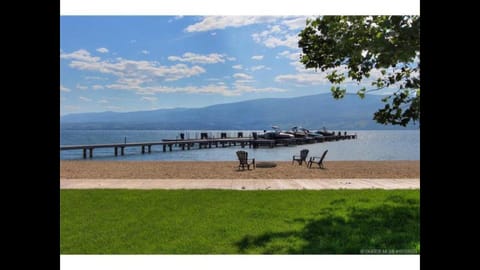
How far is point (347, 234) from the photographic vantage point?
438cm

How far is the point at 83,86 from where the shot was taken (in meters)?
9.99

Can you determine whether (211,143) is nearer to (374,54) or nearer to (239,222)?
(374,54)

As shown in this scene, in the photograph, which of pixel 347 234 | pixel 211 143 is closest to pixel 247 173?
pixel 347 234

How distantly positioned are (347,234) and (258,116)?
898 cm

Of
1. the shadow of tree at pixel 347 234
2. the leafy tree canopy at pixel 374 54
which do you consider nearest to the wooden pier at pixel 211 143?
the leafy tree canopy at pixel 374 54

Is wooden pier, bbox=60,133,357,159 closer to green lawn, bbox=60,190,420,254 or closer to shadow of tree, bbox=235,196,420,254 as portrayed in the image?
green lawn, bbox=60,190,420,254

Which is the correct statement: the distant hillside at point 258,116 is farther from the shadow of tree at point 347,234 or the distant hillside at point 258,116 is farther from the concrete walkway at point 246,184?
the shadow of tree at point 347,234

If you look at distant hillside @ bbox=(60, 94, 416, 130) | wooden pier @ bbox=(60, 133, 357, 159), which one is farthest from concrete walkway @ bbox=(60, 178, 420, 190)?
wooden pier @ bbox=(60, 133, 357, 159)

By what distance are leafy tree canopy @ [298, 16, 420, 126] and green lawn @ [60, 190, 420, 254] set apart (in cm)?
159

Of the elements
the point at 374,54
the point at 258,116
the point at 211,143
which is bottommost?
the point at 211,143

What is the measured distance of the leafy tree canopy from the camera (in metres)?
5.00

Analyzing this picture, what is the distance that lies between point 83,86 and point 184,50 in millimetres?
3250
